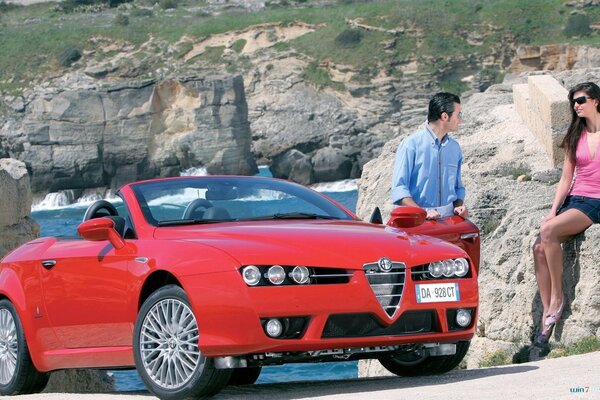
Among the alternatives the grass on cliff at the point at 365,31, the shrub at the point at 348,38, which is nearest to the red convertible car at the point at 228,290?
the grass on cliff at the point at 365,31

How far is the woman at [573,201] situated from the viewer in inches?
386

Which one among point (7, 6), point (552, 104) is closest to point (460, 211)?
point (552, 104)

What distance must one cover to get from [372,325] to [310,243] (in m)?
0.58

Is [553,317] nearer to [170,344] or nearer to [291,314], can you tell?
[291,314]

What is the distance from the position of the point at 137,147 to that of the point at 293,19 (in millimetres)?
38055

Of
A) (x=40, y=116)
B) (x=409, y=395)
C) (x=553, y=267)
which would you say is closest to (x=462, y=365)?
(x=553, y=267)

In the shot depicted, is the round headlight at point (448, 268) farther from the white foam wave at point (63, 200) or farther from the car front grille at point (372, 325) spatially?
the white foam wave at point (63, 200)

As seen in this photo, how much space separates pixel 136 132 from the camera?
120 metres

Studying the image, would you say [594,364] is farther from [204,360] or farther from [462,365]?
[462,365]

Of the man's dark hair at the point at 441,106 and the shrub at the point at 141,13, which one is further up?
the man's dark hair at the point at 441,106

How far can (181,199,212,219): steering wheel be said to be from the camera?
9000 millimetres

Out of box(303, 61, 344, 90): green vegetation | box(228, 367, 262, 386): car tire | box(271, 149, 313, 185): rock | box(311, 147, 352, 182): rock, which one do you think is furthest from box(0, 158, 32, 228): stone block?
box(303, 61, 344, 90): green vegetation

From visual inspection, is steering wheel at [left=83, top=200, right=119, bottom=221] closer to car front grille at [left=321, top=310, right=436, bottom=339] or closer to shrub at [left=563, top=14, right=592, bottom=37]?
car front grille at [left=321, top=310, right=436, bottom=339]

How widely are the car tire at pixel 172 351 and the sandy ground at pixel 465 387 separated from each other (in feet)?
1.07
